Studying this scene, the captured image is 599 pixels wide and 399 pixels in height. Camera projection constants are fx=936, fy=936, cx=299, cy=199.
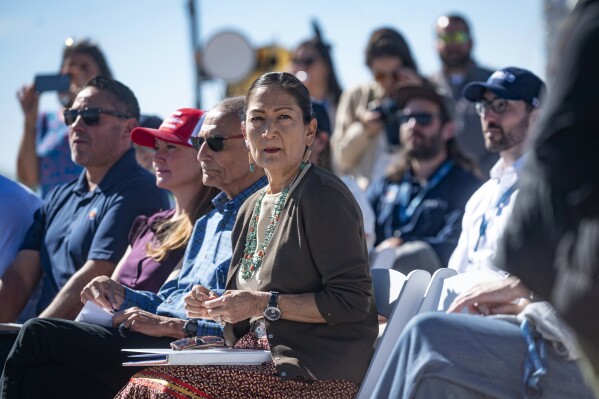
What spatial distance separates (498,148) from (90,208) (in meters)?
2.44

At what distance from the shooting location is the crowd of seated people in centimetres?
296

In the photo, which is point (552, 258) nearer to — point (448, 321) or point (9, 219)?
point (448, 321)

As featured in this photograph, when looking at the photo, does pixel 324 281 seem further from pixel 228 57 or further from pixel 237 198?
pixel 228 57

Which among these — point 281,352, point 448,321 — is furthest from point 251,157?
point 448,321

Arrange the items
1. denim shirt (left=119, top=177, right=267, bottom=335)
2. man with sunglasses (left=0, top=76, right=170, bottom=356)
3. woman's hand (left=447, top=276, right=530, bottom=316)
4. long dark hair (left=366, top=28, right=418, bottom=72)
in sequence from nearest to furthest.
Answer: woman's hand (left=447, top=276, right=530, bottom=316) < denim shirt (left=119, top=177, right=267, bottom=335) < man with sunglasses (left=0, top=76, right=170, bottom=356) < long dark hair (left=366, top=28, right=418, bottom=72)

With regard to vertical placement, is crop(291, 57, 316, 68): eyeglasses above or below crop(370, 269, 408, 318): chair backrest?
above

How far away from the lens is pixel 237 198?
15.0 feet

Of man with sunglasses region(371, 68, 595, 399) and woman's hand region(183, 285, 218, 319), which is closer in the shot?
man with sunglasses region(371, 68, 595, 399)

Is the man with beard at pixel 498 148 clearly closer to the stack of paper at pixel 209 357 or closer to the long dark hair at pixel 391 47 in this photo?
the stack of paper at pixel 209 357

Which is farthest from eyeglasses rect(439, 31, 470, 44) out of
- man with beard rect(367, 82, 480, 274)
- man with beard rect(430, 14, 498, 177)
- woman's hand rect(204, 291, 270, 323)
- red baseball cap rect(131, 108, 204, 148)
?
woman's hand rect(204, 291, 270, 323)

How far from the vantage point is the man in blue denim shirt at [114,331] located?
4203 mm

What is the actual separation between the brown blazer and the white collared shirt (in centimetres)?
117

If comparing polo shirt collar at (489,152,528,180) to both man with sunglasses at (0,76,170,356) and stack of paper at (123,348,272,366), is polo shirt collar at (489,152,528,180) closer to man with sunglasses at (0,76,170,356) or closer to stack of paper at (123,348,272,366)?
stack of paper at (123,348,272,366)

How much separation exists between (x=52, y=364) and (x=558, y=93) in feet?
9.51
